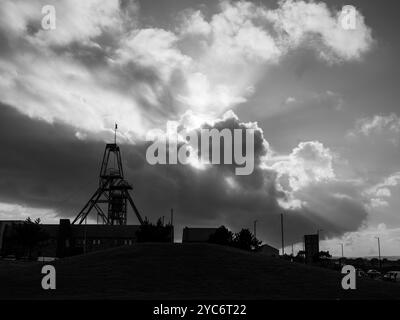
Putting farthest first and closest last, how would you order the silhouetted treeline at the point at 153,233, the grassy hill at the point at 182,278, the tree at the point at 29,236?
the tree at the point at 29,236 < the silhouetted treeline at the point at 153,233 < the grassy hill at the point at 182,278

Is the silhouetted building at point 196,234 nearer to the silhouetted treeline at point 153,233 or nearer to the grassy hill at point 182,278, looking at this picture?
the silhouetted treeline at point 153,233

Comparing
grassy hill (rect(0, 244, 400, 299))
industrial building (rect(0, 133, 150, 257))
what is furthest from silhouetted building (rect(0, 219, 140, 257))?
grassy hill (rect(0, 244, 400, 299))

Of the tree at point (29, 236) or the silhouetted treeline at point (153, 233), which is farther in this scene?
the tree at point (29, 236)

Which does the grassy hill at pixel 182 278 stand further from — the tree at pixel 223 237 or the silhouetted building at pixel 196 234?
the silhouetted building at pixel 196 234

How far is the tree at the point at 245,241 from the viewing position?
3295 inches

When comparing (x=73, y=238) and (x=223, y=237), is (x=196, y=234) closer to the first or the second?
(x=73, y=238)

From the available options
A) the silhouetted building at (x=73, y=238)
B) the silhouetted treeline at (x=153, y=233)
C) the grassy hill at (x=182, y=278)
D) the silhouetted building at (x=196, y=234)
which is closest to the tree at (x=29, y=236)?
the silhouetted building at (x=73, y=238)

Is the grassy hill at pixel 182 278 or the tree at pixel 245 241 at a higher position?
the tree at pixel 245 241

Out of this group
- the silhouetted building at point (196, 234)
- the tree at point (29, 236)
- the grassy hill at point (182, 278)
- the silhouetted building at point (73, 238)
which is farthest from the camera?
the silhouetted building at point (196, 234)

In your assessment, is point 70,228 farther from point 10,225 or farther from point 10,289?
point 10,289
